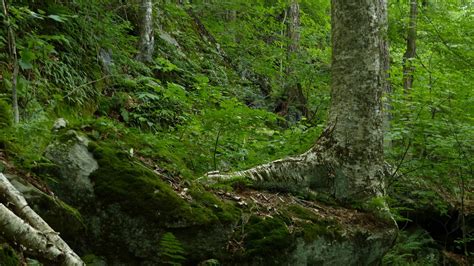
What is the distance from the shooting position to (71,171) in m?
3.44

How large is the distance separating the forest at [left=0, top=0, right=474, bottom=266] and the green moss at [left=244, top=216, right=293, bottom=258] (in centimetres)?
1

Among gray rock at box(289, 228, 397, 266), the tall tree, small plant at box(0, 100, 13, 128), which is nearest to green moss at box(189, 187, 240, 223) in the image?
gray rock at box(289, 228, 397, 266)

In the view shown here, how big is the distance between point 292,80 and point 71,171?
9244 mm

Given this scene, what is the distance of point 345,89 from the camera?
18.3 ft

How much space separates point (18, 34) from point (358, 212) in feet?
17.7

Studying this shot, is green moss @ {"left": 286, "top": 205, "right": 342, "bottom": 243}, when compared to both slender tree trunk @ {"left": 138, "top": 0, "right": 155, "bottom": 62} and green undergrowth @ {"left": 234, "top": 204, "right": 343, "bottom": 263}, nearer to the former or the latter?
green undergrowth @ {"left": 234, "top": 204, "right": 343, "bottom": 263}

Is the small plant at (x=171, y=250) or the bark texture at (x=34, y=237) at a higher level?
the bark texture at (x=34, y=237)

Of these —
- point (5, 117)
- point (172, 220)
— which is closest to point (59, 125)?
point (5, 117)

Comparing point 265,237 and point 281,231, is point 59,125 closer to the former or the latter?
point 265,237

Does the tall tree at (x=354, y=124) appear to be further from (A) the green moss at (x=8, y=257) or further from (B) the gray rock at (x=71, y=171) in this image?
(A) the green moss at (x=8, y=257)

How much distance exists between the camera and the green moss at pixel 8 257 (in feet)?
7.81

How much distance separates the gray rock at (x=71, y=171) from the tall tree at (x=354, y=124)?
2.61 metres

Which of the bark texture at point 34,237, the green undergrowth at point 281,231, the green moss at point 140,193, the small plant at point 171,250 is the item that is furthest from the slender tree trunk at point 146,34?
the bark texture at point 34,237

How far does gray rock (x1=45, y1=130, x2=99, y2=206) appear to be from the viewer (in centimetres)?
338
